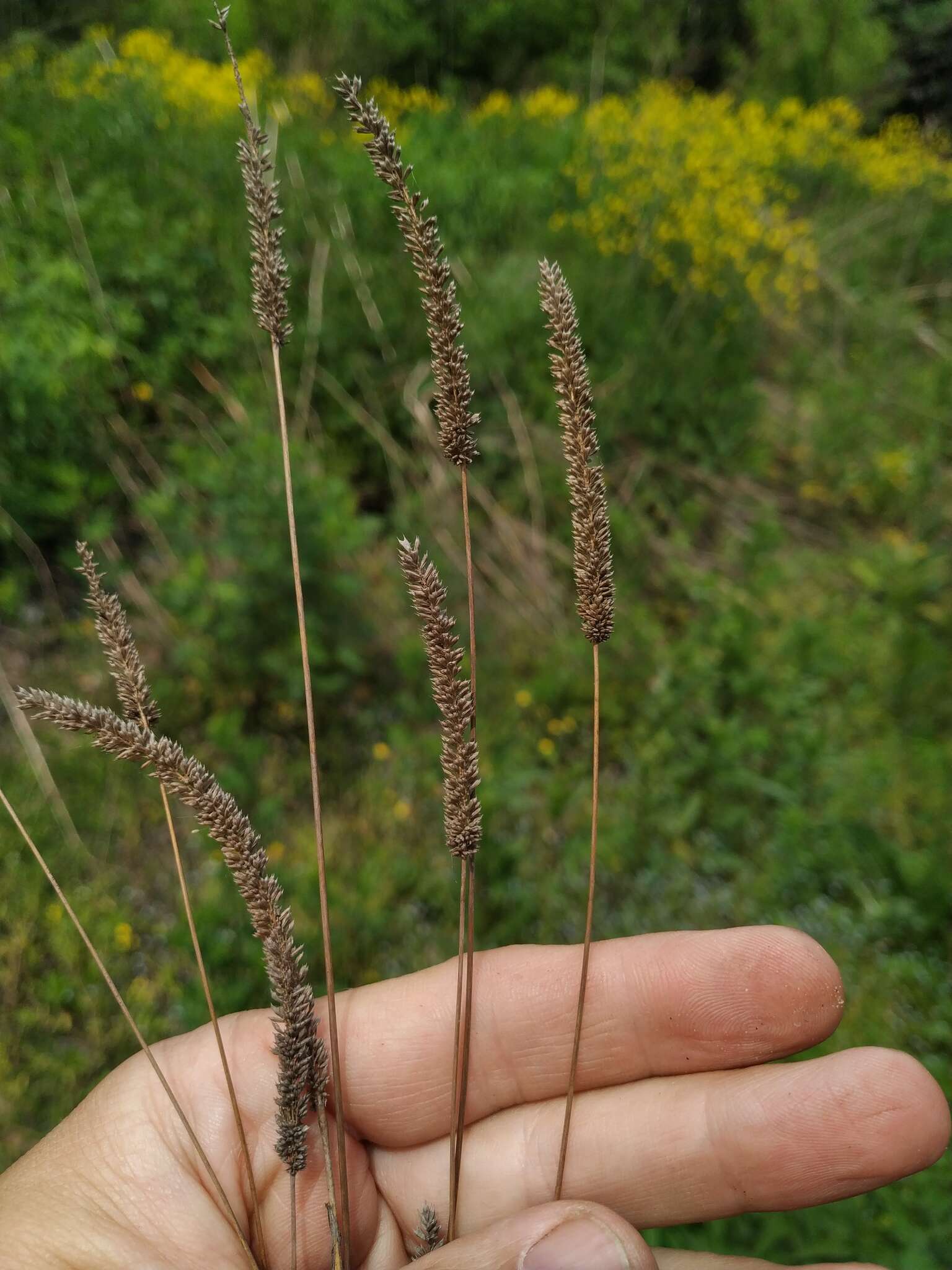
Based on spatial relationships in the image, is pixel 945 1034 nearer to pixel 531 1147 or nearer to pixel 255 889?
pixel 531 1147

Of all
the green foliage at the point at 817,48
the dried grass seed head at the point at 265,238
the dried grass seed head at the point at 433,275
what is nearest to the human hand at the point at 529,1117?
the dried grass seed head at the point at 433,275

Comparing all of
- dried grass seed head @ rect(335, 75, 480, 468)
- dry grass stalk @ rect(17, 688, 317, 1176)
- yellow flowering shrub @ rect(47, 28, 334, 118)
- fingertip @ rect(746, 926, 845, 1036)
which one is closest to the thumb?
dry grass stalk @ rect(17, 688, 317, 1176)

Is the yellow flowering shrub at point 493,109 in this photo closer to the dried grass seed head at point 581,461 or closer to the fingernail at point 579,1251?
the dried grass seed head at point 581,461

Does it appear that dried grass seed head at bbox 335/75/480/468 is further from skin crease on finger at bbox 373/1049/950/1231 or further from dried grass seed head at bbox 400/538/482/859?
skin crease on finger at bbox 373/1049/950/1231

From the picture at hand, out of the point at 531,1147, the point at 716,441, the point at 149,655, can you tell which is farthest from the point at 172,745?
the point at 716,441

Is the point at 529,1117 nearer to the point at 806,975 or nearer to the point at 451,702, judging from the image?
the point at 806,975
